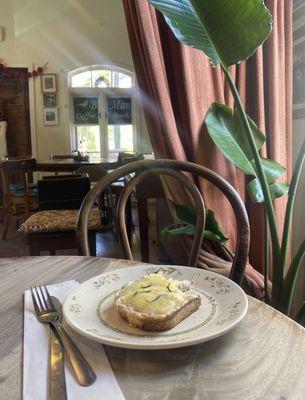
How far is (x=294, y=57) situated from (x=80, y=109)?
199 inches

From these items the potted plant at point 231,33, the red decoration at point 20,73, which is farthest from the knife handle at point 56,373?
the red decoration at point 20,73

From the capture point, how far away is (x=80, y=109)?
6316 mm

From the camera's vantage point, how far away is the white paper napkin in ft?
1.39

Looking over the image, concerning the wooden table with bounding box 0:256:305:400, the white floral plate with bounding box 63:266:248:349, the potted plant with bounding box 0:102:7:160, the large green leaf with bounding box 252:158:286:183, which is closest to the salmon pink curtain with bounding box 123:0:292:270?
the large green leaf with bounding box 252:158:286:183

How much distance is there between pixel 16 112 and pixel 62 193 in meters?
3.67

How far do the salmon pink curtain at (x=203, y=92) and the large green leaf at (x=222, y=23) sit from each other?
0.49 meters

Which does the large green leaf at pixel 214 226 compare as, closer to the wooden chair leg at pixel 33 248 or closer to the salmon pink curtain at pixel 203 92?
the salmon pink curtain at pixel 203 92

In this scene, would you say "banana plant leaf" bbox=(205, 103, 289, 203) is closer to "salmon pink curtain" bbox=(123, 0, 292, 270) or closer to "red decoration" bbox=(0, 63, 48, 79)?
"salmon pink curtain" bbox=(123, 0, 292, 270)

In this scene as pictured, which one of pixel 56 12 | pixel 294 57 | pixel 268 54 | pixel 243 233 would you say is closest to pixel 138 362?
pixel 243 233

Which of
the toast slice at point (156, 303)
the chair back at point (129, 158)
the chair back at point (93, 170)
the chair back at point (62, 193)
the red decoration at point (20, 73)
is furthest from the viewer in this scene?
the red decoration at point (20, 73)

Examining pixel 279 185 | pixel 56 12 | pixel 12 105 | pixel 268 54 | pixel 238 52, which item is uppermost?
pixel 56 12

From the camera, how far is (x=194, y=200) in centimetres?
109

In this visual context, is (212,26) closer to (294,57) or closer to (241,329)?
(241,329)

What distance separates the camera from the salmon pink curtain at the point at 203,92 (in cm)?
146
